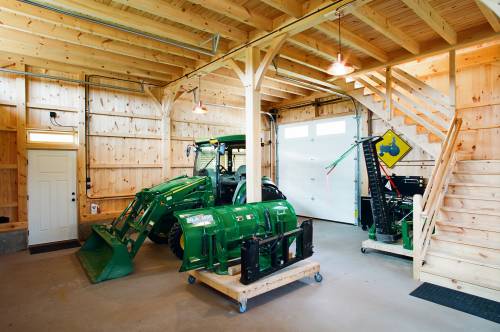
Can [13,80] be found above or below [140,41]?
below

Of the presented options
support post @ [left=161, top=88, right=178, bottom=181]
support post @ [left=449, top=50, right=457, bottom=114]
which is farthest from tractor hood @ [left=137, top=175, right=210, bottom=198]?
support post @ [left=449, top=50, right=457, bottom=114]

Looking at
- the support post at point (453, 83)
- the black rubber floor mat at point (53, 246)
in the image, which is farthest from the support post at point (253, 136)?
the black rubber floor mat at point (53, 246)

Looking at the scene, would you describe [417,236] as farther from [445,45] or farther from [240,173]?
[445,45]

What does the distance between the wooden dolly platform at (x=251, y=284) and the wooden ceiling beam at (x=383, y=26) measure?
121 inches

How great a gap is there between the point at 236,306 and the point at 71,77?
540cm

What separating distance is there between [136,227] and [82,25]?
285 centimetres

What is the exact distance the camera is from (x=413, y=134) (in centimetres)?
514

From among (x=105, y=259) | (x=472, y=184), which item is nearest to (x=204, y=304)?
(x=105, y=259)

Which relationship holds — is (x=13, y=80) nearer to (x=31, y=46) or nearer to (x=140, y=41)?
(x=31, y=46)

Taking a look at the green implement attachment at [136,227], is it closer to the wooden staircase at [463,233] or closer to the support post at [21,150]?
the support post at [21,150]

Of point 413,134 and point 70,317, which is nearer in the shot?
point 70,317

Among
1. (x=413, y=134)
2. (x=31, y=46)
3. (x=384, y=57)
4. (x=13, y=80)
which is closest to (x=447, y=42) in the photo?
(x=384, y=57)

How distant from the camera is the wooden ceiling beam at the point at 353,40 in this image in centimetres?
398

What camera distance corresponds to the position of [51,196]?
5391 millimetres
